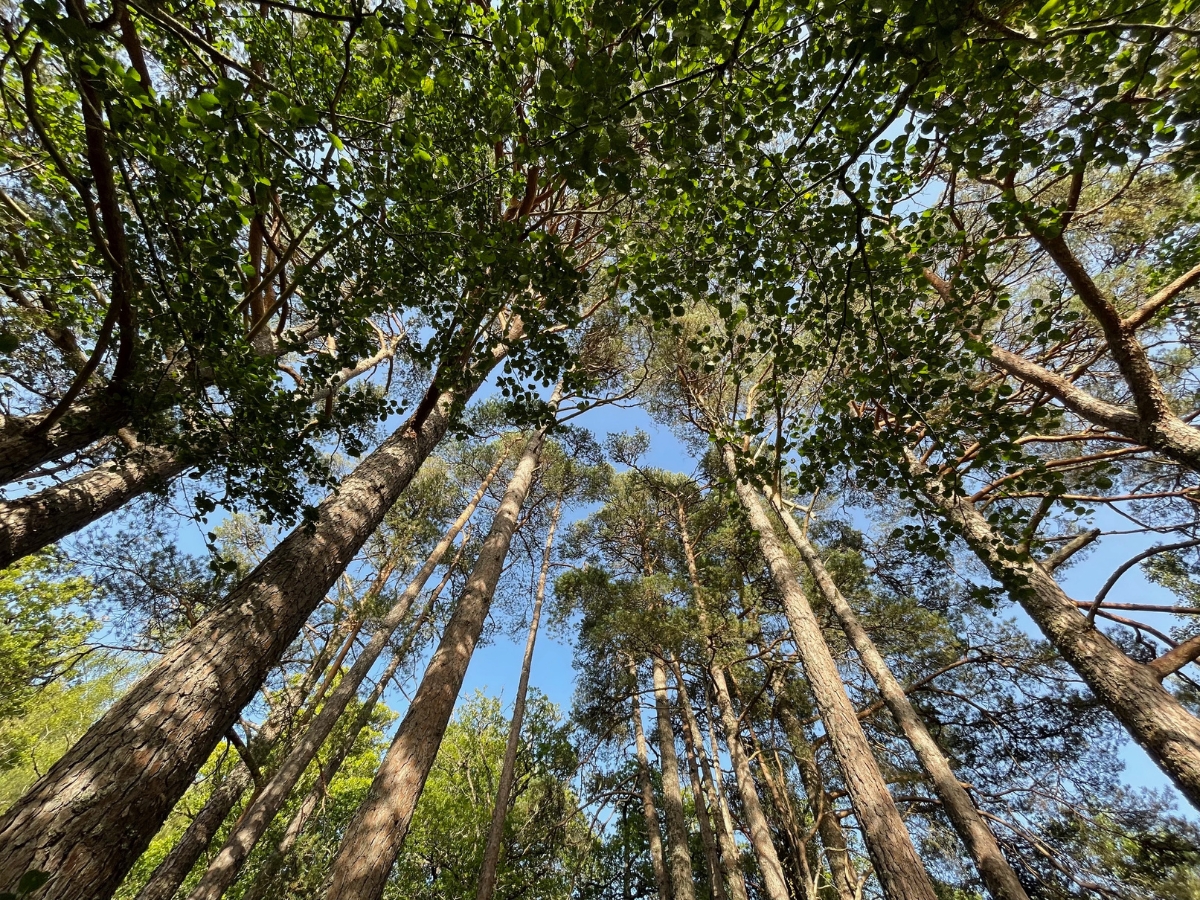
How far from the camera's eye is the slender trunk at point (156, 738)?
163cm

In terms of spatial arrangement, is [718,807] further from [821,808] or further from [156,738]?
[156,738]

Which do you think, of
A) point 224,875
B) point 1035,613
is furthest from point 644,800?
point 1035,613

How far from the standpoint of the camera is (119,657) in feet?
27.8

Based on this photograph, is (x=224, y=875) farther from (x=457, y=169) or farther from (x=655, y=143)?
(x=655, y=143)

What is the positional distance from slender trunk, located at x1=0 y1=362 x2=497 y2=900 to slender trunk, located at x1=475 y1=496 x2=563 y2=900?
7.46 m

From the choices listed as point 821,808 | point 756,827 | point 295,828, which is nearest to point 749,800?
point 756,827

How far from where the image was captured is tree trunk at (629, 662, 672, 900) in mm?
9367

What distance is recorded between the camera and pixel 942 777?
560 centimetres

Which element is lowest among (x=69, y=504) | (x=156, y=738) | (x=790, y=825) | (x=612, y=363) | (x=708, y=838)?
(x=156, y=738)

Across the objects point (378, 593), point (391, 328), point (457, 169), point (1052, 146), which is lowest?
point (1052, 146)

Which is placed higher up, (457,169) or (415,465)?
(457,169)

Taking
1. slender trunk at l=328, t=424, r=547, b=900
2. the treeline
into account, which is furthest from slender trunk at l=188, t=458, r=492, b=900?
slender trunk at l=328, t=424, r=547, b=900

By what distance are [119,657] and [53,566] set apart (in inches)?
77.3

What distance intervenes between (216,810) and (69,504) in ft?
18.6
